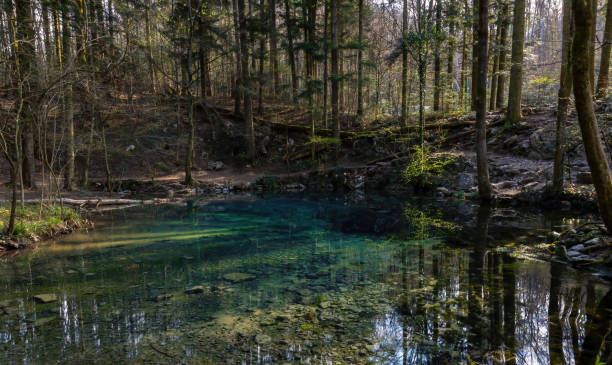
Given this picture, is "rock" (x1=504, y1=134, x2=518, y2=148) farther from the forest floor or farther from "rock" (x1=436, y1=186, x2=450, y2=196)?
"rock" (x1=436, y1=186, x2=450, y2=196)

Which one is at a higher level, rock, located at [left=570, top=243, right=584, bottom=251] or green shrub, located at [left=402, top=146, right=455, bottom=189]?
green shrub, located at [left=402, top=146, right=455, bottom=189]

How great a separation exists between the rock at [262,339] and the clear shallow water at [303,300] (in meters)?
0.02

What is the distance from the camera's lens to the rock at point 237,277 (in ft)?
20.6

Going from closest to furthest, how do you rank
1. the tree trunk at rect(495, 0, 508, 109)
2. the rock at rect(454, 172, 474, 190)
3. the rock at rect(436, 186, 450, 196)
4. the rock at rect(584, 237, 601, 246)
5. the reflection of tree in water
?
the reflection of tree in water < the rock at rect(584, 237, 601, 246) < the rock at rect(454, 172, 474, 190) < the rock at rect(436, 186, 450, 196) < the tree trunk at rect(495, 0, 508, 109)

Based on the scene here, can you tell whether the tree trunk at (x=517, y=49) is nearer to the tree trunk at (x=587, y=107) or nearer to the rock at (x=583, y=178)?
the rock at (x=583, y=178)

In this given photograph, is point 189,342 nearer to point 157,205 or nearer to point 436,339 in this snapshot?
point 436,339

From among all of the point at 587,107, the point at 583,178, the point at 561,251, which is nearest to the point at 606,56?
the point at 583,178

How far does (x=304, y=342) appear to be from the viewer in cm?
407

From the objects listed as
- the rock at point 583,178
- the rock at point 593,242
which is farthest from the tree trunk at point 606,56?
the rock at point 593,242

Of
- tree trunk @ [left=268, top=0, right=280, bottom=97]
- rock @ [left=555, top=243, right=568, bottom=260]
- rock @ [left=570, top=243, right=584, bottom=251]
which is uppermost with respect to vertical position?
tree trunk @ [left=268, top=0, right=280, bottom=97]

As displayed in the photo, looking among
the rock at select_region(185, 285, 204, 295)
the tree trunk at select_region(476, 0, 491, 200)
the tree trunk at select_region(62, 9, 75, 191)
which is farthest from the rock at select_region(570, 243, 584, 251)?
the tree trunk at select_region(62, 9, 75, 191)

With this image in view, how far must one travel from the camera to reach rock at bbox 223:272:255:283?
6270mm

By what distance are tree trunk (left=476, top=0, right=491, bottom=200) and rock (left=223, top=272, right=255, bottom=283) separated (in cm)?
919

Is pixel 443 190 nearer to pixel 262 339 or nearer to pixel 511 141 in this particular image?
pixel 511 141
